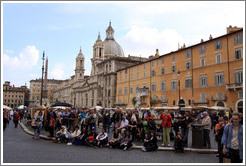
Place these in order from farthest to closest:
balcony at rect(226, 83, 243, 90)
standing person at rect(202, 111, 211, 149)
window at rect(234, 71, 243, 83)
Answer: window at rect(234, 71, 243, 83) → balcony at rect(226, 83, 243, 90) → standing person at rect(202, 111, 211, 149)

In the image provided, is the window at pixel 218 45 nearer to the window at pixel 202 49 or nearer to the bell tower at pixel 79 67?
the window at pixel 202 49

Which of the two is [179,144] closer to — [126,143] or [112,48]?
[126,143]

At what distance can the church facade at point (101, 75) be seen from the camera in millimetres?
70881

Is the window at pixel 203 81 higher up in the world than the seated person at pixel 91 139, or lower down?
higher up

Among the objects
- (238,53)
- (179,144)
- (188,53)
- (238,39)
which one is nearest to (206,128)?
(179,144)

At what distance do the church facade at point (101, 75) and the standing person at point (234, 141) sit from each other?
63035 mm

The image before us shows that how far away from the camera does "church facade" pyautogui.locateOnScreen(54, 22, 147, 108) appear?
70881 millimetres

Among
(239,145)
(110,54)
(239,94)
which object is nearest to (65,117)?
(239,145)

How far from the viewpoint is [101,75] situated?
77250mm

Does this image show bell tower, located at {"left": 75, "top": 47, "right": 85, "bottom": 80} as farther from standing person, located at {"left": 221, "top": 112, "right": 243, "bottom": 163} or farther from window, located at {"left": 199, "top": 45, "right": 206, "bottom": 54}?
standing person, located at {"left": 221, "top": 112, "right": 243, "bottom": 163}

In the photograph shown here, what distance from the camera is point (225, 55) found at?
108 ft

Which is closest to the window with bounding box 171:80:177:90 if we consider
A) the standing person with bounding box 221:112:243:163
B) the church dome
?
the standing person with bounding box 221:112:243:163

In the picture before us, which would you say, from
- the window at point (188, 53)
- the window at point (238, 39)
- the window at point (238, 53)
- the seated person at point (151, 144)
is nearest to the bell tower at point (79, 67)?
the window at point (188, 53)

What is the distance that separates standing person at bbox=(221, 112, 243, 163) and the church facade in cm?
6303
